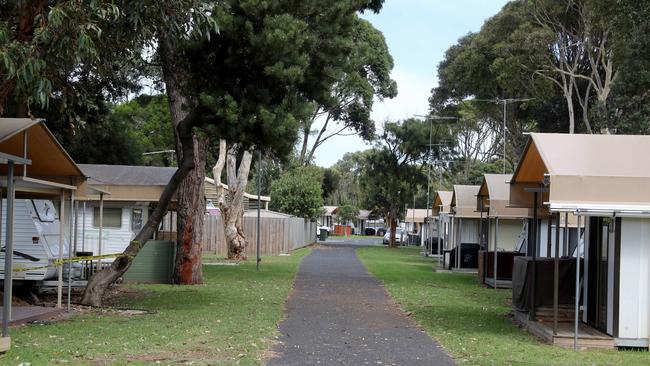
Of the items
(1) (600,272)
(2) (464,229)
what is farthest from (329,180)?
(1) (600,272)

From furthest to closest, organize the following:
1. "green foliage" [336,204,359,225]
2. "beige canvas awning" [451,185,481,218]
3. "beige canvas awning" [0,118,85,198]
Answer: "green foliage" [336,204,359,225] < "beige canvas awning" [451,185,481,218] < "beige canvas awning" [0,118,85,198]

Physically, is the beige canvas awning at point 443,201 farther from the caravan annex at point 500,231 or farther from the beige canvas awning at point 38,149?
the beige canvas awning at point 38,149

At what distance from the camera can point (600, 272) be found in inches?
486

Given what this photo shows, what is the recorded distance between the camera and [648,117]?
2844cm

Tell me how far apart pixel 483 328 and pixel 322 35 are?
21.4 feet

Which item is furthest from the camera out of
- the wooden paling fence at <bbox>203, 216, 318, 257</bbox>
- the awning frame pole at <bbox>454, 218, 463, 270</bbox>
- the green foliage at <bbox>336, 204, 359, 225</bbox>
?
the green foliage at <bbox>336, 204, 359, 225</bbox>

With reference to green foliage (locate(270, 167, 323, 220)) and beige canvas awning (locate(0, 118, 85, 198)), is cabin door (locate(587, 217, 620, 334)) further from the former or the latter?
green foliage (locate(270, 167, 323, 220))

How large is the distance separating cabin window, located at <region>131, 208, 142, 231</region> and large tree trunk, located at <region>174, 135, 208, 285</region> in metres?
3.11

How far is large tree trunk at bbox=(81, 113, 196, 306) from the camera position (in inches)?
597

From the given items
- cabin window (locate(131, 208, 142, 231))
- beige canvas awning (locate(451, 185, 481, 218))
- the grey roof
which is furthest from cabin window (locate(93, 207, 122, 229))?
beige canvas awning (locate(451, 185, 481, 218))

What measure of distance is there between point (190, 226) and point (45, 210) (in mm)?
4794

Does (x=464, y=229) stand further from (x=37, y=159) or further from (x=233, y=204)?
(x=37, y=159)

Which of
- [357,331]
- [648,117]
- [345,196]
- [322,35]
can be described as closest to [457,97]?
[648,117]

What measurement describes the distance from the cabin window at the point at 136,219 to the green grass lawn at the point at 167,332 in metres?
5.32
